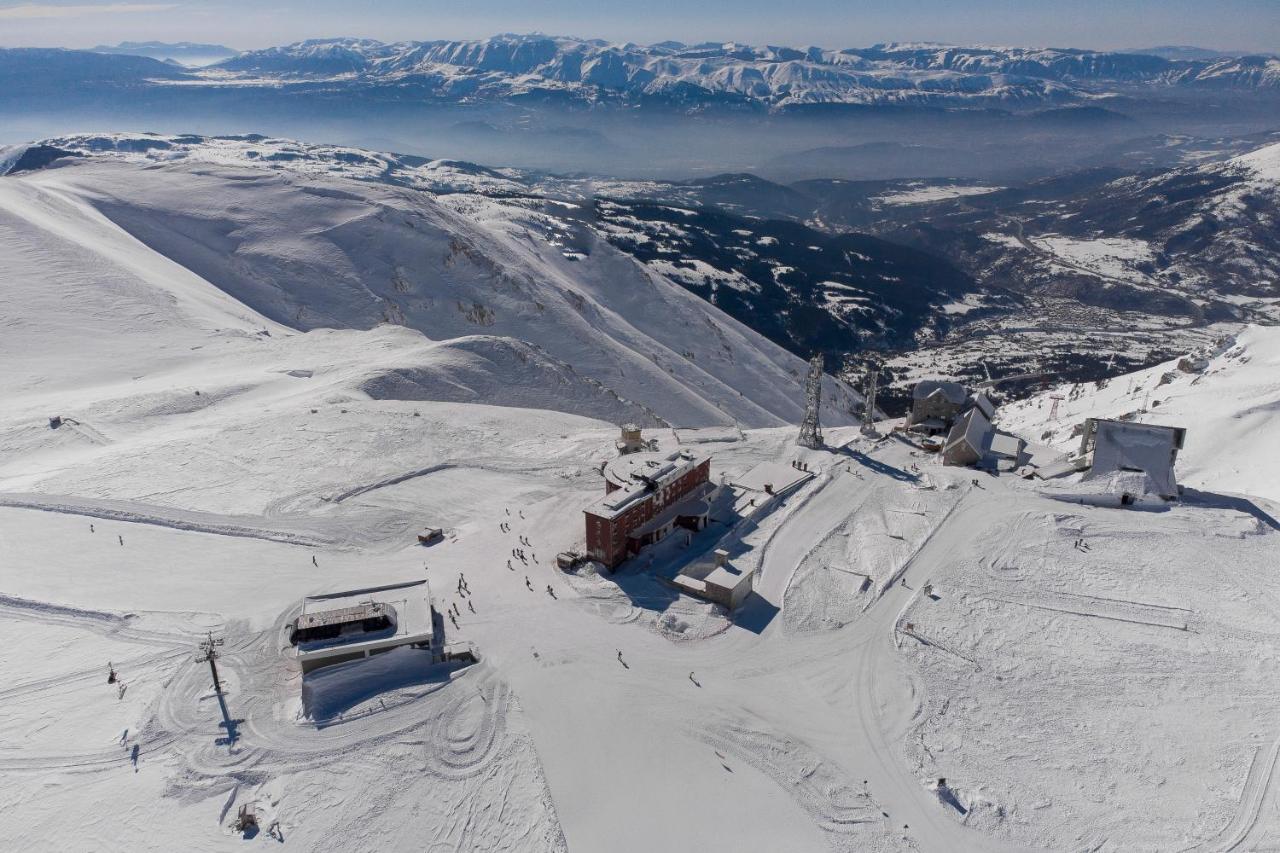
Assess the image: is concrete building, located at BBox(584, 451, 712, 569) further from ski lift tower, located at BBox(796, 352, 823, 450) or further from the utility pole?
the utility pole

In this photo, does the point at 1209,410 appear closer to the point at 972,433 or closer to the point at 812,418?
the point at 972,433

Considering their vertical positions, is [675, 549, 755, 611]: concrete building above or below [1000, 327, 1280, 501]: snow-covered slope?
above

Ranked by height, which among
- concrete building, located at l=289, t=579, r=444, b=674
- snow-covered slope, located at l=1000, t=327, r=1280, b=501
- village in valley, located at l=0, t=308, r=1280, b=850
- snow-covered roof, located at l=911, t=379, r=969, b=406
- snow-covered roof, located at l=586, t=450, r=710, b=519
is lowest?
snow-covered slope, located at l=1000, t=327, r=1280, b=501

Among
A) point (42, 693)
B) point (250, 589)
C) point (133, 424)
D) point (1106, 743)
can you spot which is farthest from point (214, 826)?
point (133, 424)

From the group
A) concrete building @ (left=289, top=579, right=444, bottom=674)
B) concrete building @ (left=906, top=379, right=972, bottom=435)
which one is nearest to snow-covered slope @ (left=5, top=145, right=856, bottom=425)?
concrete building @ (left=906, top=379, right=972, bottom=435)

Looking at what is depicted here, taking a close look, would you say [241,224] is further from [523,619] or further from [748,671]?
[748,671]

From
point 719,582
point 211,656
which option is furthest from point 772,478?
point 211,656
